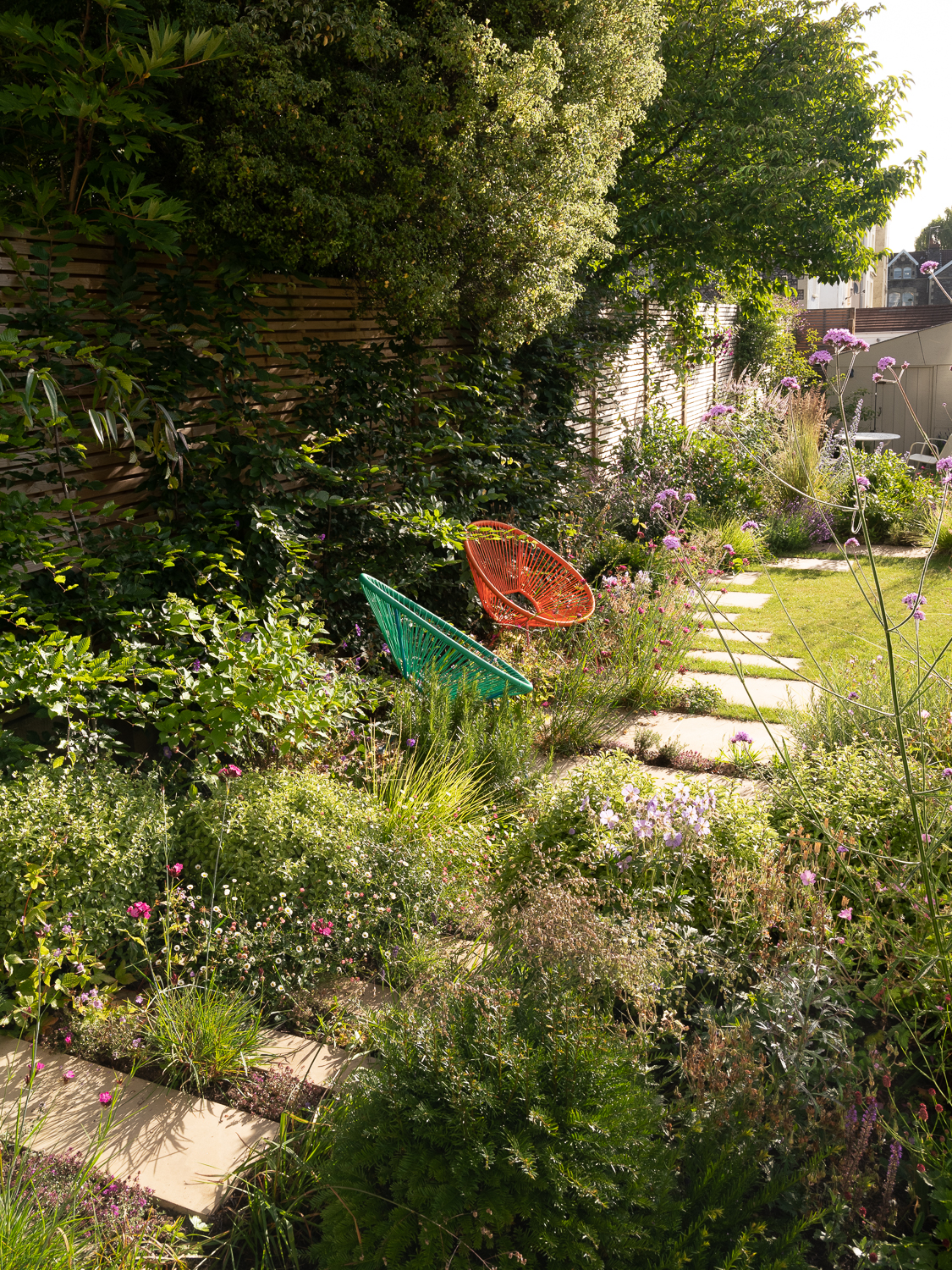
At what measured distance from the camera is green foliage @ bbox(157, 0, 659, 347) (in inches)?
145

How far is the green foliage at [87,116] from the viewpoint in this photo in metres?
3.02

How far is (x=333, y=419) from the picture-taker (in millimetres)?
4578

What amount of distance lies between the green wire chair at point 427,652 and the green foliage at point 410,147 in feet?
5.28

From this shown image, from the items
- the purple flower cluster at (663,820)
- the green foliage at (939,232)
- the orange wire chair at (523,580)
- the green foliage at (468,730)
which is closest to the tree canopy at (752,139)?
the orange wire chair at (523,580)

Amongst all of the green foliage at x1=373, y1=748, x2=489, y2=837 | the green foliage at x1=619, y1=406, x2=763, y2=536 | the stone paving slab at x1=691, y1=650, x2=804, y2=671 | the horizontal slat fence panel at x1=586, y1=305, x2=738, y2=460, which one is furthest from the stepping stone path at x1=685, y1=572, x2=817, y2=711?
the green foliage at x1=619, y1=406, x2=763, y2=536

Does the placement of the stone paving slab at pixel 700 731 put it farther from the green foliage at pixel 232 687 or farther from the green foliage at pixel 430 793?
the green foliage at pixel 232 687

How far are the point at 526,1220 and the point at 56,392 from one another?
9.15 feet

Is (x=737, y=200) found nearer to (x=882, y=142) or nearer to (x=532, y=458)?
(x=882, y=142)

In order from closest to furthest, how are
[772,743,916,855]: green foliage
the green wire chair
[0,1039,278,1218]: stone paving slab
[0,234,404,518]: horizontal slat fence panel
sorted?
1. [0,1039,278,1218]: stone paving slab
2. [772,743,916,855]: green foliage
3. [0,234,404,518]: horizontal slat fence panel
4. the green wire chair

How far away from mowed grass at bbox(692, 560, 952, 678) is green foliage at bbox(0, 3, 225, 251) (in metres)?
3.42

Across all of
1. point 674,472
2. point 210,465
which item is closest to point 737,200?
point 674,472

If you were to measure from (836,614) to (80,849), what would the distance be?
5366mm

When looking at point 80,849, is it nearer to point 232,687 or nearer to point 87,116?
point 232,687

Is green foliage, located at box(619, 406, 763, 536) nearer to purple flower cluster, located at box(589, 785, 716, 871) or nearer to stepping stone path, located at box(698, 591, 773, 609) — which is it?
stepping stone path, located at box(698, 591, 773, 609)
